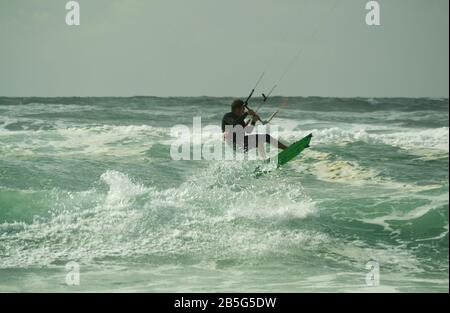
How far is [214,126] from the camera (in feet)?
80.2

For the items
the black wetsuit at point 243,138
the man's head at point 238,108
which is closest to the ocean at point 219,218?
the black wetsuit at point 243,138

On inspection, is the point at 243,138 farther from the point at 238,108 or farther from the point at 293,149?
the point at 293,149

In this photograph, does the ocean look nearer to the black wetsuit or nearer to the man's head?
the black wetsuit

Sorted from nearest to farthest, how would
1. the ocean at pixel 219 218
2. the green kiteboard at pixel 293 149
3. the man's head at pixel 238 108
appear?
the ocean at pixel 219 218 → the man's head at pixel 238 108 → the green kiteboard at pixel 293 149

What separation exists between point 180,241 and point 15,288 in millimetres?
2810

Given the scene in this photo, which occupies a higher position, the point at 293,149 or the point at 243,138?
the point at 243,138

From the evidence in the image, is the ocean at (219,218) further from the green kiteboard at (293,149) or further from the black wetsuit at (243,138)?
the black wetsuit at (243,138)

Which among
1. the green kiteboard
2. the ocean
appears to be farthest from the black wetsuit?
the ocean

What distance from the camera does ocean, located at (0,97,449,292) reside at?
8258 mm

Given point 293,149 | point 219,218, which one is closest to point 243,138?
point 293,149

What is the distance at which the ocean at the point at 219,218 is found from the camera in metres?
8.26

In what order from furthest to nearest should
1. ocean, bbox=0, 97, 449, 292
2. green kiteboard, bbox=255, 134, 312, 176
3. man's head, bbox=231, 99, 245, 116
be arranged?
1. green kiteboard, bbox=255, 134, 312, 176
2. man's head, bbox=231, 99, 245, 116
3. ocean, bbox=0, 97, 449, 292

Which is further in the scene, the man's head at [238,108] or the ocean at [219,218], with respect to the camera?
the man's head at [238,108]

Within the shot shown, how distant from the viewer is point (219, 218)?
34.9ft
